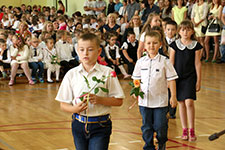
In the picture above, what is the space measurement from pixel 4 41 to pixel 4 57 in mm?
450

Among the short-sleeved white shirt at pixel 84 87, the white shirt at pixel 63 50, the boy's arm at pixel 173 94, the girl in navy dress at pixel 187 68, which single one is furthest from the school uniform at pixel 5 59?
the short-sleeved white shirt at pixel 84 87

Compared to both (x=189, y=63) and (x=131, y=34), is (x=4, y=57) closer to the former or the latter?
(x=131, y=34)

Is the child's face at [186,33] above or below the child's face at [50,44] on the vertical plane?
above

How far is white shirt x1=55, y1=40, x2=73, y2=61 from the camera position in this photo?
36.0ft

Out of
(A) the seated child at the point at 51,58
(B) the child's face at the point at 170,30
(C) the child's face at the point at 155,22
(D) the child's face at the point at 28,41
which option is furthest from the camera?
(D) the child's face at the point at 28,41

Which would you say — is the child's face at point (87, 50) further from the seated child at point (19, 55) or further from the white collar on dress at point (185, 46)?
the seated child at point (19, 55)

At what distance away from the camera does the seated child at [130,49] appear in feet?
36.5

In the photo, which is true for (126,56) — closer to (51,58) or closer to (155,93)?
(51,58)

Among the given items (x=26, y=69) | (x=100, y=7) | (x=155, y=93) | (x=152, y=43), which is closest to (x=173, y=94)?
(x=155, y=93)

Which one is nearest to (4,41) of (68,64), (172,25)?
(68,64)

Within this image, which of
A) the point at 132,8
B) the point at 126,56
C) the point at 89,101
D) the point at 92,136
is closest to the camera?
the point at 89,101

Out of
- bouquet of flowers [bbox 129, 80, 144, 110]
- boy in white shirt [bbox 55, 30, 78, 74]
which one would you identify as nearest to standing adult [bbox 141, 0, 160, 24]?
boy in white shirt [bbox 55, 30, 78, 74]

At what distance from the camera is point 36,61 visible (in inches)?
415

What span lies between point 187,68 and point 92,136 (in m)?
2.50
